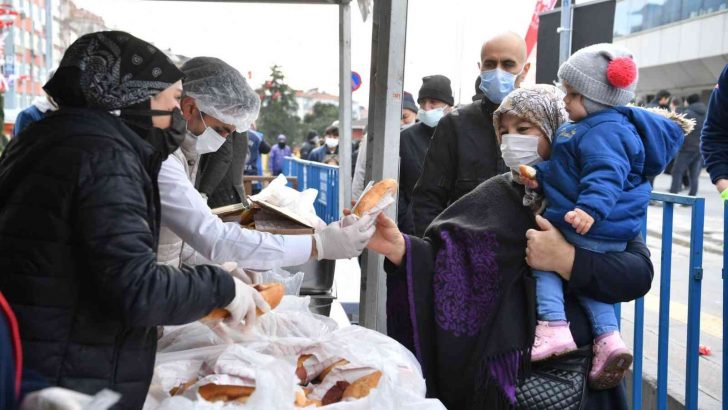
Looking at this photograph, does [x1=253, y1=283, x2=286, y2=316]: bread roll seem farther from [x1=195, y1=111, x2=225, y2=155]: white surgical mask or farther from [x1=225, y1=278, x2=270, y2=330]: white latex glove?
[x1=195, y1=111, x2=225, y2=155]: white surgical mask

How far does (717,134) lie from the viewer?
366 centimetres

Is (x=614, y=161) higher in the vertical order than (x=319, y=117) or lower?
lower

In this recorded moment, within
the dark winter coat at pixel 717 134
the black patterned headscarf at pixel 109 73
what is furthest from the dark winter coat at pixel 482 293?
the dark winter coat at pixel 717 134

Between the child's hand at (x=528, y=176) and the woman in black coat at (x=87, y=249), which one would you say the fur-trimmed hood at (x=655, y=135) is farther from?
the woman in black coat at (x=87, y=249)

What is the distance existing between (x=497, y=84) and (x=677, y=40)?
105 feet

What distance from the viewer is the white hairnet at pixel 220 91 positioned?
287 centimetres

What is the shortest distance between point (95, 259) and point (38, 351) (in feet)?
0.82

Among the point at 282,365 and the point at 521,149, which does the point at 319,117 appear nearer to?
the point at 521,149

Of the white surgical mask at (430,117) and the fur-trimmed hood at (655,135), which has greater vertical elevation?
the white surgical mask at (430,117)

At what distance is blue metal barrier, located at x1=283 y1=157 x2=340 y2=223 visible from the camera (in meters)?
8.41

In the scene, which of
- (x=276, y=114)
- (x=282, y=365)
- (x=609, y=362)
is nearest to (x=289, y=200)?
(x=282, y=365)

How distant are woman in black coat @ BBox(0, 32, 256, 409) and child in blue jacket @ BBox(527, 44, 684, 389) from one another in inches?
48.7

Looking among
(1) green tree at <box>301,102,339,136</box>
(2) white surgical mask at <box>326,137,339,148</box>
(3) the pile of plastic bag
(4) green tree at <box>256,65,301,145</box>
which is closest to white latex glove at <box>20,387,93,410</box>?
(3) the pile of plastic bag

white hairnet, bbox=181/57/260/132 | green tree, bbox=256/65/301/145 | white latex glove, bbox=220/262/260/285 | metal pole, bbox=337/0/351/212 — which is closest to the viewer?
white latex glove, bbox=220/262/260/285
